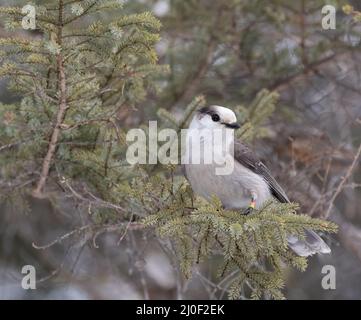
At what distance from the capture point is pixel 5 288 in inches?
258

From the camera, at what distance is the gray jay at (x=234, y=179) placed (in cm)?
416

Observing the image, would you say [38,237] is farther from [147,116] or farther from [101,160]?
[101,160]

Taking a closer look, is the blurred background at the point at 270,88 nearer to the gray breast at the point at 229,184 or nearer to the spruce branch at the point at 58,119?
the spruce branch at the point at 58,119

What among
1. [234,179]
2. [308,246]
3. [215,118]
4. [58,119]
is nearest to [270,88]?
[215,118]

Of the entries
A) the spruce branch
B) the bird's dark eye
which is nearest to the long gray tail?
Result: the bird's dark eye

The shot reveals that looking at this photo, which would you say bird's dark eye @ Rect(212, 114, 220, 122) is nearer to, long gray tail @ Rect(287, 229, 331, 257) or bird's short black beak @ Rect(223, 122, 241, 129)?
bird's short black beak @ Rect(223, 122, 241, 129)

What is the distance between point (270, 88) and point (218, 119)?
6.44 ft

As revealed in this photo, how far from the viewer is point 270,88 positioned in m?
6.18

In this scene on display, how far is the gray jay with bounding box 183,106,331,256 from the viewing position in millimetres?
4159

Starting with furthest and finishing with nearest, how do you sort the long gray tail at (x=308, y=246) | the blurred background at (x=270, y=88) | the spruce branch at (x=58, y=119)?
1. the blurred background at (x=270, y=88)
2. the long gray tail at (x=308, y=246)
3. the spruce branch at (x=58, y=119)

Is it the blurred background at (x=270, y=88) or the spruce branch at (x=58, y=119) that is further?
the blurred background at (x=270, y=88)

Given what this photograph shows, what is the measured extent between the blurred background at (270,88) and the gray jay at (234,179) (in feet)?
3.40

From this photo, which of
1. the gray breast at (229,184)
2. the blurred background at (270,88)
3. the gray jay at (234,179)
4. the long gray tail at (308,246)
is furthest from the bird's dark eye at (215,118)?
the blurred background at (270,88)
